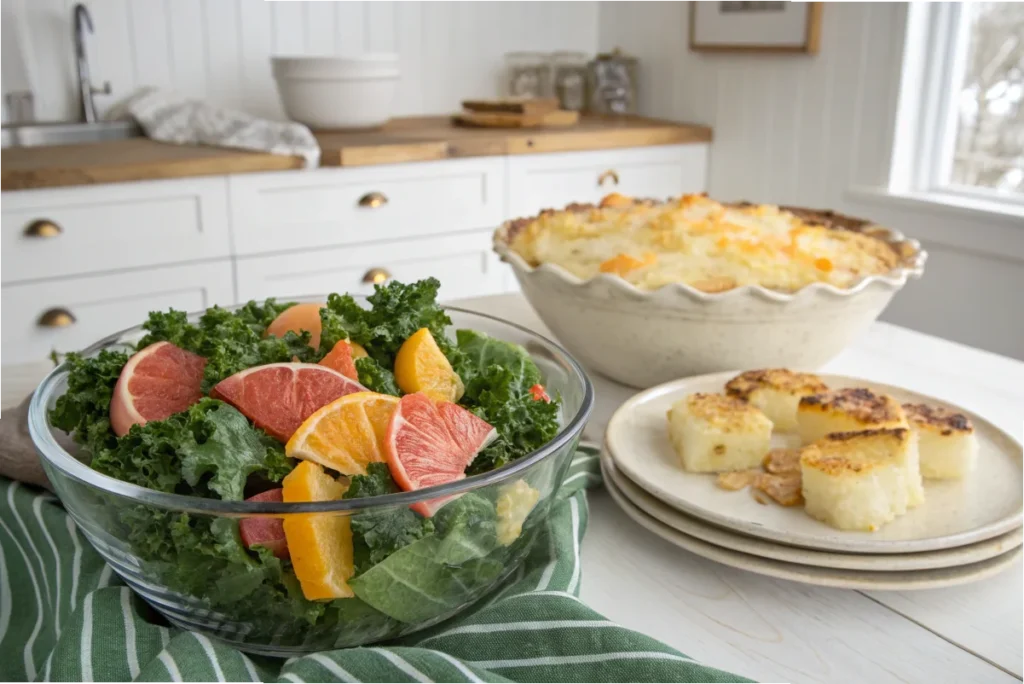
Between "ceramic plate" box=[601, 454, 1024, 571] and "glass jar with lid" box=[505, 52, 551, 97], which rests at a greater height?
A: "glass jar with lid" box=[505, 52, 551, 97]

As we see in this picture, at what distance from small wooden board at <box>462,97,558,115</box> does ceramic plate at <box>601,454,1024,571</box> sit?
242 centimetres

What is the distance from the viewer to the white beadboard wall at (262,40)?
2855 millimetres

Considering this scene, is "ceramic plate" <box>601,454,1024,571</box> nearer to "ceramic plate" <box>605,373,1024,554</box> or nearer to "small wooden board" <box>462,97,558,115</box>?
"ceramic plate" <box>605,373,1024,554</box>

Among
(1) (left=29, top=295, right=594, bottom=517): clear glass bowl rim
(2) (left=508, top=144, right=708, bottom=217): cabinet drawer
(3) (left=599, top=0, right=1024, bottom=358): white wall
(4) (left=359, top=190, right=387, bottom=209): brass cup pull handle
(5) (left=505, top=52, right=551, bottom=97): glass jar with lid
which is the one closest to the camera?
(1) (left=29, top=295, right=594, bottom=517): clear glass bowl rim

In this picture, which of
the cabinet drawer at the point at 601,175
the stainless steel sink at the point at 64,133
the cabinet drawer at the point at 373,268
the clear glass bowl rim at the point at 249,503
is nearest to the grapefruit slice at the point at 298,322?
the clear glass bowl rim at the point at 249,503

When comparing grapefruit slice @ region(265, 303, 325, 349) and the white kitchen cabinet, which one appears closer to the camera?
grapefruit slice @ region(265, 303, 325, 349)

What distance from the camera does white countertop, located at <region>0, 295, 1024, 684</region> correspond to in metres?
0.67

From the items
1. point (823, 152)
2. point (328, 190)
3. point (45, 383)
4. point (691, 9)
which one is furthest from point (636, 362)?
point (691, 9)

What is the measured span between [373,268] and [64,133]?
3.44 ft

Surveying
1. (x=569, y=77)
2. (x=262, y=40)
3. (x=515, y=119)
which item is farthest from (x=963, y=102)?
(x=262, y=40)

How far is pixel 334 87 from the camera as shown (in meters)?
2.85

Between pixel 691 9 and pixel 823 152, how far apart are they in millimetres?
722

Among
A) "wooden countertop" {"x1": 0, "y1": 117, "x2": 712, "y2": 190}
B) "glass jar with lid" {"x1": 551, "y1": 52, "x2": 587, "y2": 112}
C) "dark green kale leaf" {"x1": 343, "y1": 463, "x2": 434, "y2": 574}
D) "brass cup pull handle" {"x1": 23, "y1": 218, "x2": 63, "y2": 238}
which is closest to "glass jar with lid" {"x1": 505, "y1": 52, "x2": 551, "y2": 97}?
"glass jar with lid" {"x1": 551, "y1": 52, "x2": 587, "y2": 112}

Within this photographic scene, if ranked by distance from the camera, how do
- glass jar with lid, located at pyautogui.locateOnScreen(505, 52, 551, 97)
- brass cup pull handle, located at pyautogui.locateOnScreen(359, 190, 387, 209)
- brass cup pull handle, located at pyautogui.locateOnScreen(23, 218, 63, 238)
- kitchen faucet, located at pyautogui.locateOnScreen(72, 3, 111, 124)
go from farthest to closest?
1. glass jar with lid, located at pyautogui.locateOnScreen(505, 52, 551, 97)
2. kitchen faucet, located at pyautogui.locateOnScreen(72, 3, 111, 124)
3. brass cup pull handle, located at pyautogui.locateOnScreen(359, 190, 387, 209)
4. brass cup pull handle, located at pyautogui.locateOnScreen(23, 218, 63, 238)
